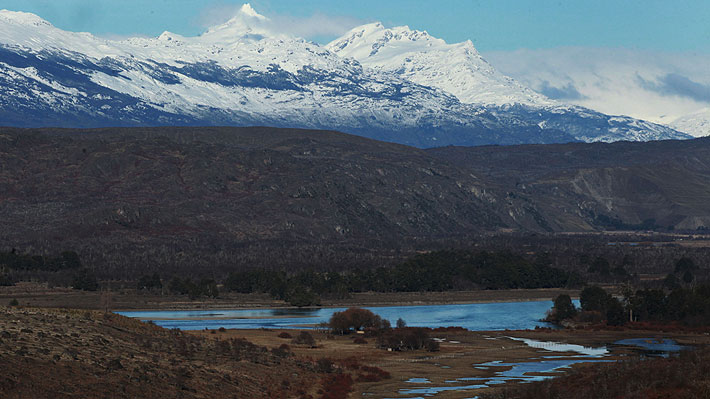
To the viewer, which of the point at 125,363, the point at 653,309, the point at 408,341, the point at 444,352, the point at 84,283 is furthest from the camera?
the point at 84,283

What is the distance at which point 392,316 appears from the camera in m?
161

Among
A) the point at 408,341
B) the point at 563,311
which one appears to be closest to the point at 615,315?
the point at 563,311

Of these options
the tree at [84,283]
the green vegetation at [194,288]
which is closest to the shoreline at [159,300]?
the green vegetation at [194,288]

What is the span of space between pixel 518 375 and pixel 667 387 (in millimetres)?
31989

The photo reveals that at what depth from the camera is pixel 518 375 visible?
8875 cm

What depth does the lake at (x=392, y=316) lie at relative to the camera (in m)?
144

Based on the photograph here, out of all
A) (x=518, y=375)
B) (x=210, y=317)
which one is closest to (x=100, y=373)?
(x=518, y=375)

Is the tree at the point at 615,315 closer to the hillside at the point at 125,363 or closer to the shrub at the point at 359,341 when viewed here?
the shrub at the point at 359,341

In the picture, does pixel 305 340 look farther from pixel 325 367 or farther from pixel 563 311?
pixel 563 311

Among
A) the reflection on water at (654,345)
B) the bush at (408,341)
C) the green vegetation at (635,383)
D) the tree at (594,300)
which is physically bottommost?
the green vegetation at (635,383)

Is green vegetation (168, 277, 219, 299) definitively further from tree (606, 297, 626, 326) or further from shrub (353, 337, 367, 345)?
tree (606, 297, 626, 326)

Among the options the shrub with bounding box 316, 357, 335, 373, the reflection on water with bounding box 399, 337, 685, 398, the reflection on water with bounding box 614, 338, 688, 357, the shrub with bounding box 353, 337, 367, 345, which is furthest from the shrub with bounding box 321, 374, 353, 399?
the reflection on water with bounding box 614, 338, 688, 357

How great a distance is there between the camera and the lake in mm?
144250

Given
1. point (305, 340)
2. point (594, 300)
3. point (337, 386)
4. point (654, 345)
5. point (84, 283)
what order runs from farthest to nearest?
point (84, 283) < point (594, 300) < point (654, 345) < point (305, 340) < point (337, 386)
